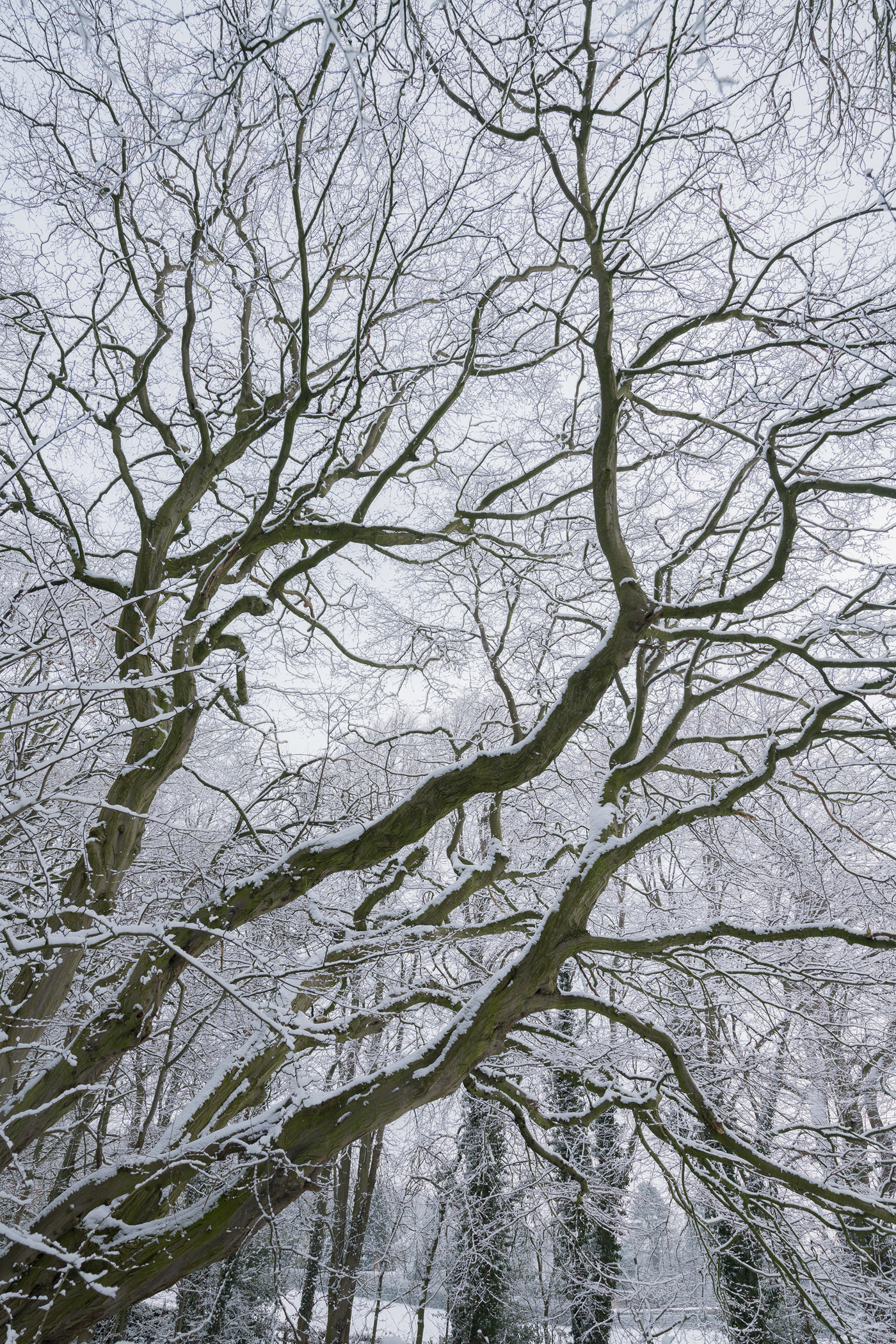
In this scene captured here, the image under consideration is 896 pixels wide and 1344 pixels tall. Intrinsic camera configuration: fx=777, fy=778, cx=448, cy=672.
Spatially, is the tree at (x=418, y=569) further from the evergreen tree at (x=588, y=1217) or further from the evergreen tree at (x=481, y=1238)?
the evergreen tree at (x=481, y=1238)

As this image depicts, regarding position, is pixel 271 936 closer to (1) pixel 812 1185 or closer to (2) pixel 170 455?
(1) pixel 812 1185

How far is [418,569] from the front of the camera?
6734 millimetres

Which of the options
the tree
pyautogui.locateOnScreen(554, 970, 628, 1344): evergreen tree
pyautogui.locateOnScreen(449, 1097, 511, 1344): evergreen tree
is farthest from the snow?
the tree

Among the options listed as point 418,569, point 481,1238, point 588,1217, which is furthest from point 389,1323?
point 418,569

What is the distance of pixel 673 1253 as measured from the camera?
860cm

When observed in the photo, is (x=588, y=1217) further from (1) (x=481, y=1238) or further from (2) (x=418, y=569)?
(2) (x=418, y=569)

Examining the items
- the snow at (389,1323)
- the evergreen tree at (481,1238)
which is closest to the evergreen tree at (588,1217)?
the evergreen tree at (481,1238)

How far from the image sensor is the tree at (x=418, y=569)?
282cm

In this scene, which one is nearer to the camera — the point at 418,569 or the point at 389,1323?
the point at 418,569

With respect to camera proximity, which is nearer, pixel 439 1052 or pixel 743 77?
pixel 743 77

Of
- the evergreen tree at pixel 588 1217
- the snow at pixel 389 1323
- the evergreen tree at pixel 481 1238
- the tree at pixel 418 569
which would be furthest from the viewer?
the snow at pixel 389 1323

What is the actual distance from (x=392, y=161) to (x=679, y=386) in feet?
7.77

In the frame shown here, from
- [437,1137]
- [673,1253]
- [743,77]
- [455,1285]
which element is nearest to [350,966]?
[743,77]

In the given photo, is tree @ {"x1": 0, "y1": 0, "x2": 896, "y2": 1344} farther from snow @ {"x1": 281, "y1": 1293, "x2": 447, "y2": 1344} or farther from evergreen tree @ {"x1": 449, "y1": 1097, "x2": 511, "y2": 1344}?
snow @ {"x1": 281, "y1": 1293, "x2": 447, "y2": 1344}
